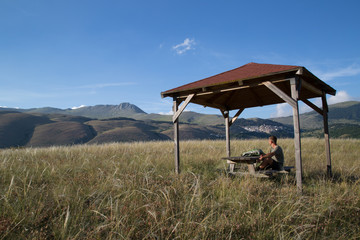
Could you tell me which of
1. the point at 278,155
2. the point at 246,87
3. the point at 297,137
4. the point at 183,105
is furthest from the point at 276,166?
the point at 183,105

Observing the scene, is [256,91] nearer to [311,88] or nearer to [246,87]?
[311,88]

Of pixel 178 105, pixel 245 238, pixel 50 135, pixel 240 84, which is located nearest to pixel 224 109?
pixel 178 105

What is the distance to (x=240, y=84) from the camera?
6.59 meters

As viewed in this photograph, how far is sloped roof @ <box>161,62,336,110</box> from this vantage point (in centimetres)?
611

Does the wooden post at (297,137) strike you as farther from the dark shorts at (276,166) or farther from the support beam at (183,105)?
the support beam at (183,105)

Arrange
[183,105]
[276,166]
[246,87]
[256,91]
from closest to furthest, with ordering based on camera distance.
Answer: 1. [246,87]
2. [276,166]
3. [183,105]
4. [256,91]

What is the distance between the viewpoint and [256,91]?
858 cm

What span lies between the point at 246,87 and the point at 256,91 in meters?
2.16

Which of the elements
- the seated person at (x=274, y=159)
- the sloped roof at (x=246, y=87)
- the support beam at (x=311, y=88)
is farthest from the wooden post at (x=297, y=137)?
the seated person at (x=274, y=159)

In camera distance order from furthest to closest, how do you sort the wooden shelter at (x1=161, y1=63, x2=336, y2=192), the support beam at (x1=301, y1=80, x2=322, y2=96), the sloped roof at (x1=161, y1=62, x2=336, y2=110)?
the support beam at (x1=301, y1=80, x2=322, y2=96) < the sloped roof at (x1=161, y1=62, x2=336, y2=110) < the wooden shelter at (x1=161, y1=63, x2=336, y2=192)

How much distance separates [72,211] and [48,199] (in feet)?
2.12

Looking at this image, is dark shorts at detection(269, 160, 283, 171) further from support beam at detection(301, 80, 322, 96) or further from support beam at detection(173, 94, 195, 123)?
support beam at detection(173, 94, 195, 123)

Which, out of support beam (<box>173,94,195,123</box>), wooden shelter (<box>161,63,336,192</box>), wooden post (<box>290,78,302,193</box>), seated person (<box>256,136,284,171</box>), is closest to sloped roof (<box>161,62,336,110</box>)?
wooden shelter (<box>161,63,336,192</box>)

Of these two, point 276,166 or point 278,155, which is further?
point 276,166
